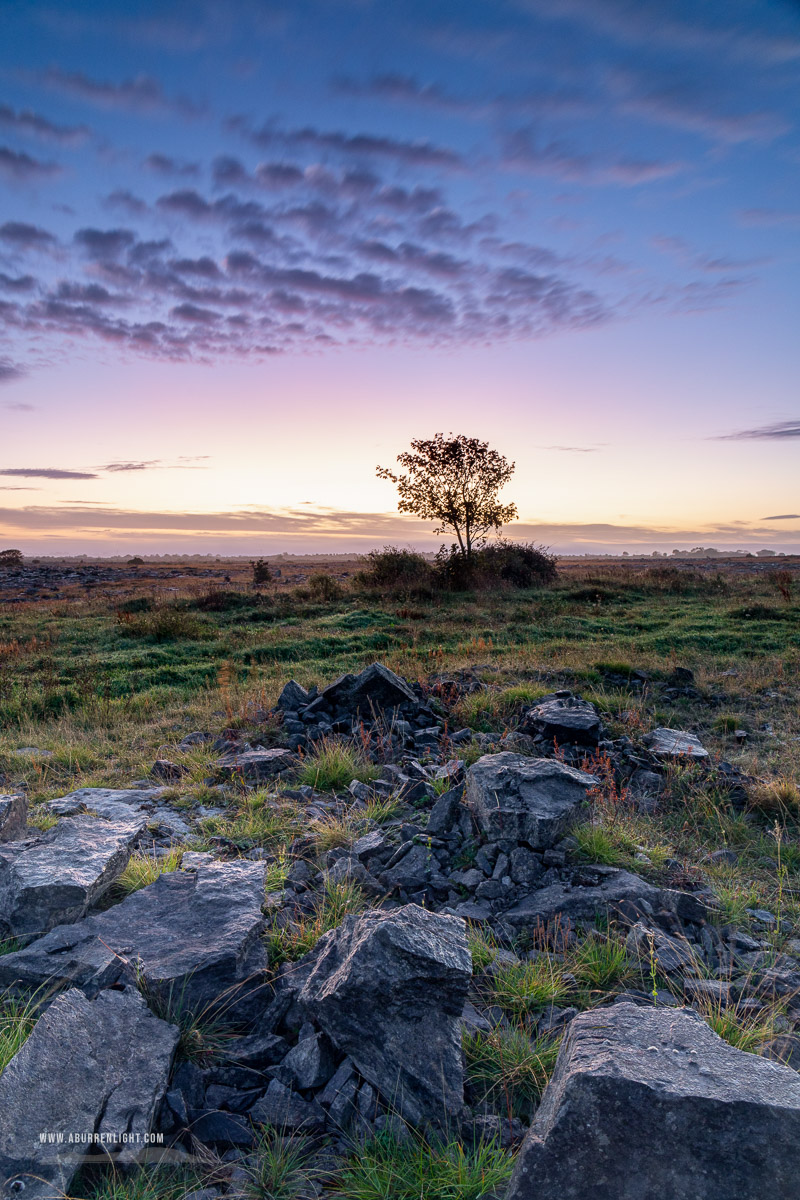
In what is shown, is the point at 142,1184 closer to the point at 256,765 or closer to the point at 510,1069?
the point at 510,1069

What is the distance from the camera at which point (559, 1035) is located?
3158mm

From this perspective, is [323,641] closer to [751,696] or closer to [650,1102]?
[751,696]

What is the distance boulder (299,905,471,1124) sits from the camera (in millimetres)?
2754

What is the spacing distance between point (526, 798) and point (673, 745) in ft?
11.0

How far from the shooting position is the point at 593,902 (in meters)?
4.32

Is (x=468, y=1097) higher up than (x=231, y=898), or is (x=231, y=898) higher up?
(x=231, y=898)

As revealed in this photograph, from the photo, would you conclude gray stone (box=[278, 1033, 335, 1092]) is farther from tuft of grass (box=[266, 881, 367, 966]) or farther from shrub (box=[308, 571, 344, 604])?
shrub (box=[308, 571, 344, 604])

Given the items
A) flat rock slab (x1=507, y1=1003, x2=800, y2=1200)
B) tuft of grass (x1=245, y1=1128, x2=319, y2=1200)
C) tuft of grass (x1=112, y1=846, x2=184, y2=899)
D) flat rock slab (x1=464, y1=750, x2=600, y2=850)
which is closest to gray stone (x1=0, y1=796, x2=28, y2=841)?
tuft of grass (x1=112, y1=846, x2=184, y2=899)

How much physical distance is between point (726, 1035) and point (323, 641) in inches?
523

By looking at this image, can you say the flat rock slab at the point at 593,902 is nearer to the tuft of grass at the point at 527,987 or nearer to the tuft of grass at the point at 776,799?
the tuft of grass at the point at 527,987

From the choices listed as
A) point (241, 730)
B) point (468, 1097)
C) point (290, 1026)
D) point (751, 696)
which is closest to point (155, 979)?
point (290, 1026)

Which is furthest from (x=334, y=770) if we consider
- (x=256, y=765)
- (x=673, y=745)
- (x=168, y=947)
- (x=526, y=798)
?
(x=673, y=745)

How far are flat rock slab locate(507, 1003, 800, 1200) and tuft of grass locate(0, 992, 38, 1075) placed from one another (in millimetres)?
2176

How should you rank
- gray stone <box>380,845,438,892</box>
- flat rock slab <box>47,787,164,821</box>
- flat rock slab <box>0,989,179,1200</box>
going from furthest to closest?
flat rock slab <box>47,787,164,821</box>, gray stone <box>380,845,438,892</box>, flat rock slab <box>0,989,179,1200</box>
